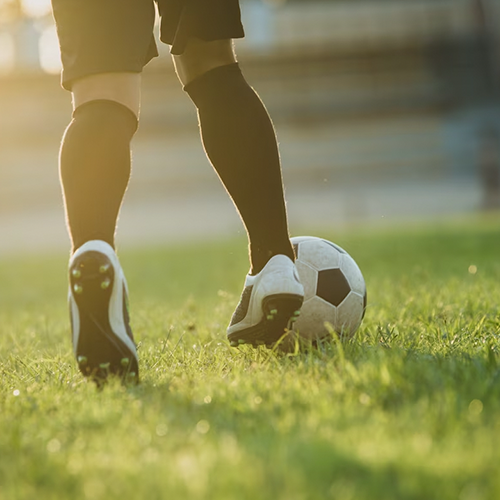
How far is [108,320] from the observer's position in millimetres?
1968

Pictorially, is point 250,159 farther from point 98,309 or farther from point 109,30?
point 98,309

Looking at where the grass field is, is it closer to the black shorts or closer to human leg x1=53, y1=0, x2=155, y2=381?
human leg x1=53, y1=0, x2=155, y2=381

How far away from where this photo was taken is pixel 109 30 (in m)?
2.09

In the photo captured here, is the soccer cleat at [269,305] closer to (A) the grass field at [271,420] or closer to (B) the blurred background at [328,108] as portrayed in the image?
(A) the grass field at [271,420]

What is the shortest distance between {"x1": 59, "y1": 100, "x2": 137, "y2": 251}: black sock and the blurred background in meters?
27.3

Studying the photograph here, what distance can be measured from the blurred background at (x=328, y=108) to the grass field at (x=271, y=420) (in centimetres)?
2700

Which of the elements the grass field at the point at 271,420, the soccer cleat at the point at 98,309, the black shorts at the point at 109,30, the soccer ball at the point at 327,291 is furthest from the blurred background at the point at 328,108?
the soccer cleat at the point at 98,309

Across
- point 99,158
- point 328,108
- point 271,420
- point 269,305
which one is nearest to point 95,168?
point 99,158

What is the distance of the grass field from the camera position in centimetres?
128

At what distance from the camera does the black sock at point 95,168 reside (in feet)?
6.79

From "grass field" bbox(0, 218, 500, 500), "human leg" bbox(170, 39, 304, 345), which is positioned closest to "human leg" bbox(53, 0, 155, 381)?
"grass field" bbox(0, 218, 500, 500)

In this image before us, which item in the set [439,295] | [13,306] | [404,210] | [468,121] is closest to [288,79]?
[468,121]

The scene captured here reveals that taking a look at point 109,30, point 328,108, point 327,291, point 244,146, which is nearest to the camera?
point 109,30

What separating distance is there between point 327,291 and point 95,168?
999mm
